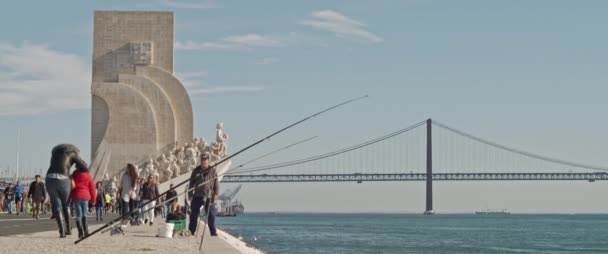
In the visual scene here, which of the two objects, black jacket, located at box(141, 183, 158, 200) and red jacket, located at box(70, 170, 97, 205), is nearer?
red jacket, located at box(70, 170, 97, 205)

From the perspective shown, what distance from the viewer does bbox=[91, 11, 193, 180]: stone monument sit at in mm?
32344

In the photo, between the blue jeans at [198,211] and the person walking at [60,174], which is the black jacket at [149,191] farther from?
the person walking at [60,174]

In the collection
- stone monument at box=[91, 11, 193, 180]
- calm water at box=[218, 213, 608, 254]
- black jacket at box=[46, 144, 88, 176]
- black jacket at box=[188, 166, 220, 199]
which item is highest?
stone monument at box=[91, 11, 193, 180]

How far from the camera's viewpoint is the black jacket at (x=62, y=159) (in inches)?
365

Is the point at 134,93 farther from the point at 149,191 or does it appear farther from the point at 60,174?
the point at 60,174

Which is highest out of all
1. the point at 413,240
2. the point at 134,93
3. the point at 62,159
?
the point at 134,93

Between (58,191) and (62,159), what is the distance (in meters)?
0.28

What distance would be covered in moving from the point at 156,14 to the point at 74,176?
2358 centimetres

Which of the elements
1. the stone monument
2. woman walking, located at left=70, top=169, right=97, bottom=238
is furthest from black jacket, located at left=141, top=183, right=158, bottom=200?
the stone monument

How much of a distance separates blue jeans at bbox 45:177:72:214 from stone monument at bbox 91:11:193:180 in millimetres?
22944

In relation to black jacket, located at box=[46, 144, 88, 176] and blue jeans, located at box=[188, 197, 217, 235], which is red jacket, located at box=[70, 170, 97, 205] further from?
blue jeans, located at box=[188, 197, 217, 235]

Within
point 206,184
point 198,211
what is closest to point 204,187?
point 206,184

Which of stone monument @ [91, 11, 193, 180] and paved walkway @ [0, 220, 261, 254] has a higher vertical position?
stone monument @ [91, 11, 193, 180]

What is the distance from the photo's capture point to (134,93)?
106ft
